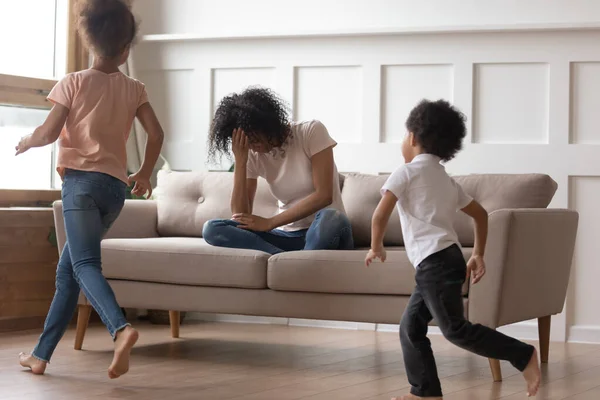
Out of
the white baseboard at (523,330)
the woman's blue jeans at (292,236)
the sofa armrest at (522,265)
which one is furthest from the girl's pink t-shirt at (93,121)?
the white baseboard at (523,330)

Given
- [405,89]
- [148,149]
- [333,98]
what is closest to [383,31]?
[405,89]

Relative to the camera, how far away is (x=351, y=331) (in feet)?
14.1

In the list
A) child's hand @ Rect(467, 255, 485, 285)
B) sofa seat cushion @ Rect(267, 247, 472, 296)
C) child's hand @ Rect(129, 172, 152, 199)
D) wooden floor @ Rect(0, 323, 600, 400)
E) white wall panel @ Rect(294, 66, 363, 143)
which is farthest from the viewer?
white wall panel @ Rect(294, 66, 363, 143)

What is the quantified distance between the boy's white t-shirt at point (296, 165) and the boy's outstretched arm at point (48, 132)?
0.77 m

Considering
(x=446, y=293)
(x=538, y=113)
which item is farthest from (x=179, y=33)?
(x=446, y=293)

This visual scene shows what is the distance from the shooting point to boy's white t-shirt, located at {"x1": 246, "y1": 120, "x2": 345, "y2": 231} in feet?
10.7

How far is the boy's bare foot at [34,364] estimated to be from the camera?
116 inches

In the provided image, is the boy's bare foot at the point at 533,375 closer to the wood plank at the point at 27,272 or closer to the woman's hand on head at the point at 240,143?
the woman's hand on head at the point at 240,143

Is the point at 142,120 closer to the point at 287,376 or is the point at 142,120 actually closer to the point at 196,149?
the point at 287,376

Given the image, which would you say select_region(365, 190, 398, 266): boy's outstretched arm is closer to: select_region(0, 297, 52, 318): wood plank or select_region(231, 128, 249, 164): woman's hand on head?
select_region(231, 128, 249, 164): woman's hand on head

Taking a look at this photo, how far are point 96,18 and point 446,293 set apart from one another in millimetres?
1299

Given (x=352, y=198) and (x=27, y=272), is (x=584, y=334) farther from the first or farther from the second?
(x=27, y=272)

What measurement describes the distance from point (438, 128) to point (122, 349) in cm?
105

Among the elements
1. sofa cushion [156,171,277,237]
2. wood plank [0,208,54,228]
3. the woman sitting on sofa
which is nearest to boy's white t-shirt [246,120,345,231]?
the woman sitting on sofa
